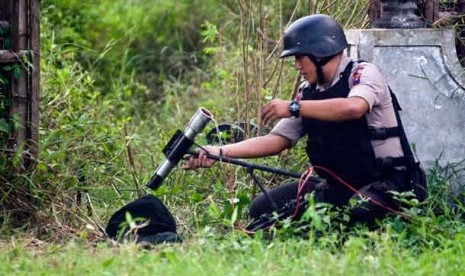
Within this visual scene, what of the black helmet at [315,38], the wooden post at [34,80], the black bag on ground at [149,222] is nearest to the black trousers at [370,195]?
the black helmet at [315,38]

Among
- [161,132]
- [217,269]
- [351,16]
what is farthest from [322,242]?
[161,132]

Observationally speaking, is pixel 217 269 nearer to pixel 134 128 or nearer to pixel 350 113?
pixel 350 113

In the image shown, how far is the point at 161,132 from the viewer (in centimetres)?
1035

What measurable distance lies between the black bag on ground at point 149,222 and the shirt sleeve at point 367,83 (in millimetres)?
1311

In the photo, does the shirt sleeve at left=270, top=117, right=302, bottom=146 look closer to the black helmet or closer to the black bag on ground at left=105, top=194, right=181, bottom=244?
the black helmet

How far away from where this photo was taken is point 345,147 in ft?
22.2

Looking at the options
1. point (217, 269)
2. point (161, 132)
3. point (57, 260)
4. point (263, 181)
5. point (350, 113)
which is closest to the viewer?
point (217, 269)

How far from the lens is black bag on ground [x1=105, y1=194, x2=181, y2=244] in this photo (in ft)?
21.7

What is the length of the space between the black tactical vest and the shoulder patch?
0.05 m

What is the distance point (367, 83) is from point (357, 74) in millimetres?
109

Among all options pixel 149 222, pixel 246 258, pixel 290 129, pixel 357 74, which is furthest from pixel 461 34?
pixel 246 258

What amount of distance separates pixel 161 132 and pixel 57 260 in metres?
4.39

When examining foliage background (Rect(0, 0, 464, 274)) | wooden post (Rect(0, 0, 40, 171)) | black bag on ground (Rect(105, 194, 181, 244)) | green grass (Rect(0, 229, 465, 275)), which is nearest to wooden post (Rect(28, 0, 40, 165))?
wooden post (Rect(0, 0, 40, 171))

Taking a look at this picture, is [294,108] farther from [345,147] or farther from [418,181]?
[418,181]
